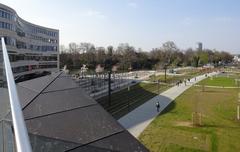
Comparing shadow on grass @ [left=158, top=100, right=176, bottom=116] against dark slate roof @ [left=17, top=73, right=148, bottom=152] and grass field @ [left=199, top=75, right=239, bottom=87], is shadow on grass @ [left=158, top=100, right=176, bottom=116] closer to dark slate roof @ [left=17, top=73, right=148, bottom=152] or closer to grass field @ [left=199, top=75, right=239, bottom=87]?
dark slate roof @ [left=17, top=73, right=148, bottom=152]

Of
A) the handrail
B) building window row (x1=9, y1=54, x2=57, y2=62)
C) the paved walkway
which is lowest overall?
the paved walkway

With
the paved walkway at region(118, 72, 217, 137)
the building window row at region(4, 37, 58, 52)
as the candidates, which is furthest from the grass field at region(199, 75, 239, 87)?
the building window row at region(4, 37, 58, 52)

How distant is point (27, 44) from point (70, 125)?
59.9 metres

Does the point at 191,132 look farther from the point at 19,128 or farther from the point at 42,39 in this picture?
the point at 42,39

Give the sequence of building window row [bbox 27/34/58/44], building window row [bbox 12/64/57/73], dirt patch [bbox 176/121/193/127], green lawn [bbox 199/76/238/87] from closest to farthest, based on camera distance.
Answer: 1. dirt patch [bbox 176/121/193/127]
2. building window row [bbox 12/64/57/73]
3. building window row [bbox 27/34/58/44]
4. green lawn [bbox 199/76/238/87]

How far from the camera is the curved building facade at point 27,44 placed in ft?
150

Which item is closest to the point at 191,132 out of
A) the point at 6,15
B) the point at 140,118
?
the point at 140,118

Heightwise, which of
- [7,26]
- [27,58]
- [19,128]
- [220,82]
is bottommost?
[220,82]

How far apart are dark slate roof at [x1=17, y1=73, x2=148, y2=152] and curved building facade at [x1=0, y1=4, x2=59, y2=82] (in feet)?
121

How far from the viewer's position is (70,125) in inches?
294

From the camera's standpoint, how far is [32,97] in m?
9.17

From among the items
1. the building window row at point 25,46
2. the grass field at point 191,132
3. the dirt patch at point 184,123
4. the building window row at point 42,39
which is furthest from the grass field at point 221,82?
the dirt patch at point 184,123

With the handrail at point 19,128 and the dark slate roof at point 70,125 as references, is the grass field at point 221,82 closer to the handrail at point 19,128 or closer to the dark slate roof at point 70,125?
the dark slate roof at point 70,125

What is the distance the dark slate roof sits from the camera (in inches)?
263
